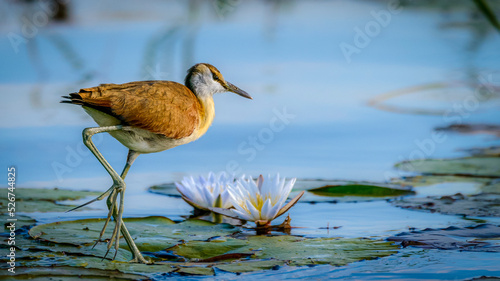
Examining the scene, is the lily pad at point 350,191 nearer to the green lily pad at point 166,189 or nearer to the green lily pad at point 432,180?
the green lily pad at point 432,180

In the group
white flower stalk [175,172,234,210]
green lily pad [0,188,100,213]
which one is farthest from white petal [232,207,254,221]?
green lily pad [0,188,100,213]

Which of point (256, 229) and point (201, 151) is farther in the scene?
point (201, 151)

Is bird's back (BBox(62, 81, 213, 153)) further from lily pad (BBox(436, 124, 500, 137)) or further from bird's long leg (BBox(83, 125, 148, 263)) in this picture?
lily pad (BBox(436, 124, 500, 137))

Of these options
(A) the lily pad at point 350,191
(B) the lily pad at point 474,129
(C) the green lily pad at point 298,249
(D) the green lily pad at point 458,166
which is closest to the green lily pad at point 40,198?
(C) the green lily pad at point 298,249

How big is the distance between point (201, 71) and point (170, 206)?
122 centimetres

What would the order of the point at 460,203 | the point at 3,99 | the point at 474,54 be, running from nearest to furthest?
the point at 460,203 < the point at 3,99 < the point at 474,54

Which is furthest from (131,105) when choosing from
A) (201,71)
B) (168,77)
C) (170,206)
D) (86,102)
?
(168,77)

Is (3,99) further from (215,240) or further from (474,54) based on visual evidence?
(474,54)

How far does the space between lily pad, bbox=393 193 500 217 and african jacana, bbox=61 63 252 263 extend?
1727mm

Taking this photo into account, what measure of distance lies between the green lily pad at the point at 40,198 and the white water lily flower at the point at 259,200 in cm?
119

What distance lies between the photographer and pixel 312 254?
4305 mm

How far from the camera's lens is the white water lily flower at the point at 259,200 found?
4914mm

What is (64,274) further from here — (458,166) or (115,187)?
(458,166)

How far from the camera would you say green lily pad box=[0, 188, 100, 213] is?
528 centimetres
